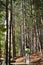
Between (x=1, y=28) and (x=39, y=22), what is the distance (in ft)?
77.4

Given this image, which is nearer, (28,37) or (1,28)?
(1,28)

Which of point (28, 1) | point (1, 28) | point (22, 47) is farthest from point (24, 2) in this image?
point (1, 28)

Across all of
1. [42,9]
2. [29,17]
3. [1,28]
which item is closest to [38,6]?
[42,9]

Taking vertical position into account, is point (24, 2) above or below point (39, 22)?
above

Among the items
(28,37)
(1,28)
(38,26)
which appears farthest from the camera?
(28,37)

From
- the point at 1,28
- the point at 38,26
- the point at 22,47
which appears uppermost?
the point at 1,28

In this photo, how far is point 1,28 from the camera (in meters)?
5.29

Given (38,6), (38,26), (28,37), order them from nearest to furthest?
(38,6) < (38,26) < (28,37)

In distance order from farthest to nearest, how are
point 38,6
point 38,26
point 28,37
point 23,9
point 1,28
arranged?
point 28,37 < point 38,26 < point 23,9 < point 38,6 < point 1,28

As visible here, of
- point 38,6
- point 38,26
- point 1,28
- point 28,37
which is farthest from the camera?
point 28,37

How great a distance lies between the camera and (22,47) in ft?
95.5

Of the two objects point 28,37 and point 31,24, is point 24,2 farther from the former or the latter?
point 28,37

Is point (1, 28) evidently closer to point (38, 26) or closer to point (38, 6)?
point (38, 6)

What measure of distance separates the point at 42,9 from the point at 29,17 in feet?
8.31
